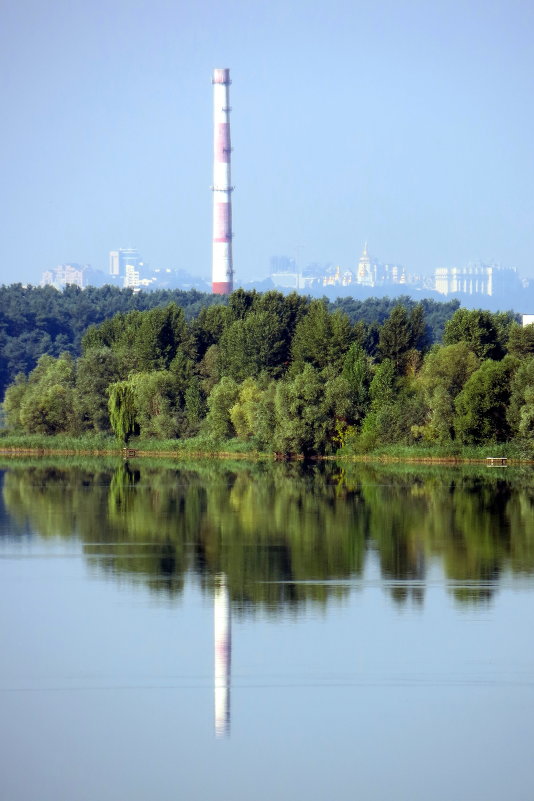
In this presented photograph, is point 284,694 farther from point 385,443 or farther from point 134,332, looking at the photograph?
point 134,332

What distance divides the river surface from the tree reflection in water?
9cm

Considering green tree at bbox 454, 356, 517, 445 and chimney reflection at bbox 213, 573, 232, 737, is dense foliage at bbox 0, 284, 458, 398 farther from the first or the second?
chimney reflection at bbox 213, 573, 232, 737

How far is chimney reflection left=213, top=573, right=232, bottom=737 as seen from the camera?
12.4 meters

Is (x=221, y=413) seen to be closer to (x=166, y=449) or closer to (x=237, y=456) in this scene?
(x=237, y=456)

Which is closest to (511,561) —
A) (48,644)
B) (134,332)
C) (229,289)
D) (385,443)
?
(48,644)

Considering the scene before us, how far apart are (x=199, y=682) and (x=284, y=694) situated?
93 cm

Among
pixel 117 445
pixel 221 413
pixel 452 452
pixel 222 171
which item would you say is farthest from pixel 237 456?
pixel 222 171

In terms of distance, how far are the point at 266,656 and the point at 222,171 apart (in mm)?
80958

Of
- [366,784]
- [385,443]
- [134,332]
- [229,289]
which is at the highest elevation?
[229,289]

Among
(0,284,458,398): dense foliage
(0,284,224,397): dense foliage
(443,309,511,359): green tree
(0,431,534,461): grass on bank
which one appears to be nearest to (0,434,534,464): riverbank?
(0,431,534,461): grass on bank

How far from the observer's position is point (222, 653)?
14.8 m

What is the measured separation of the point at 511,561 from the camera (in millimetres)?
21172

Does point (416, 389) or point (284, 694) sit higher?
point (416, 389)

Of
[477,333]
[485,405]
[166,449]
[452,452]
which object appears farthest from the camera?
[166,449]
